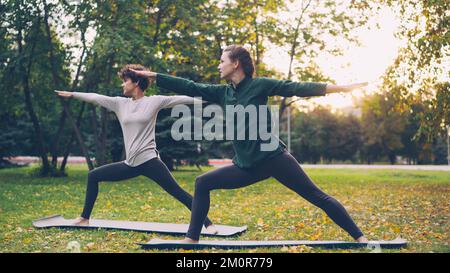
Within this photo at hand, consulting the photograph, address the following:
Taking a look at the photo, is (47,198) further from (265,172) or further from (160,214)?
(265,172)

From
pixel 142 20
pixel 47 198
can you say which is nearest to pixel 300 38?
pixel 142 20

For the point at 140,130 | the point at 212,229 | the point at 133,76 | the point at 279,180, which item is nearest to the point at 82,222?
the point at 140,130

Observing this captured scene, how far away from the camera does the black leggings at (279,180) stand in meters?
5.23

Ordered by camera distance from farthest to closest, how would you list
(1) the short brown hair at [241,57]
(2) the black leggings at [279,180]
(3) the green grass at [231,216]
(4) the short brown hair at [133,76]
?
(4) the short brown hair at [133,76], (3) the green grass at [231,216], (1) the short brown hair at [241,57], (2) the black leggings at [279,180]

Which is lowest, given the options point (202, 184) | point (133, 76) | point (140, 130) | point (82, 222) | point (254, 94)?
point (82, 222)

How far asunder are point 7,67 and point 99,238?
15.1 metres

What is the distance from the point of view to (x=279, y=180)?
5281mm

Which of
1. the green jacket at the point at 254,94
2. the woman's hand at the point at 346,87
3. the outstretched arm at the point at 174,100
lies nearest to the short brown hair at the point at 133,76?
the outstretched arm at the point at 174,100

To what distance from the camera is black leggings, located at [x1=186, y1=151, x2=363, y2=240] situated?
5.23 meters

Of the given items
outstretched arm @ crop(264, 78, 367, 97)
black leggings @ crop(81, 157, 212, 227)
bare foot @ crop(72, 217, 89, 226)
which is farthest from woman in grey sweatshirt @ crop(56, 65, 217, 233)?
outstretched arm @ crop(264, 78, 367, 97)

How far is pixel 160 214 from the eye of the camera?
31.1ft

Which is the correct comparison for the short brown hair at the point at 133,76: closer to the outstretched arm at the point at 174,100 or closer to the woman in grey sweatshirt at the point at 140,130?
the woman in grey sweatshirt at the point at 140,130

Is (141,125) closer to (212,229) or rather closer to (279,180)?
(212,229)

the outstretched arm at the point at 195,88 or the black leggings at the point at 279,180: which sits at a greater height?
the outstretched arm at the point at 195,88
